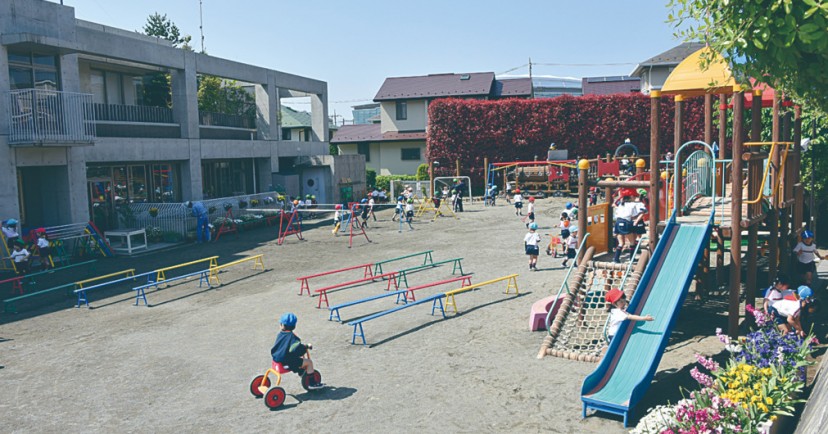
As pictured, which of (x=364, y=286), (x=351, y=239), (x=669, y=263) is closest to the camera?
(x=669, y=263)

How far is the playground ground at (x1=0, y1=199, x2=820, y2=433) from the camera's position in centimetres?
950

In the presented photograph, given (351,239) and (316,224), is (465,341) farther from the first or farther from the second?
(316,224)

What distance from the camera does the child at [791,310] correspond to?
1120 cm

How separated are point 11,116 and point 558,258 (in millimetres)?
17332

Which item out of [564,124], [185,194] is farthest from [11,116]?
[564,124]

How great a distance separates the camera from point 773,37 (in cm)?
835

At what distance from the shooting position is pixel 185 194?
29.3 metres

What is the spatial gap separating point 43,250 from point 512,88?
3893cm

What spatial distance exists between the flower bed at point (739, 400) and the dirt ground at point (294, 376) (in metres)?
1.44

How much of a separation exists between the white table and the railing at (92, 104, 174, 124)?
4.93 metres

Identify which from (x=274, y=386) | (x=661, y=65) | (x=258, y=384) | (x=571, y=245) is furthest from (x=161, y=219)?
(x=661, y=65)

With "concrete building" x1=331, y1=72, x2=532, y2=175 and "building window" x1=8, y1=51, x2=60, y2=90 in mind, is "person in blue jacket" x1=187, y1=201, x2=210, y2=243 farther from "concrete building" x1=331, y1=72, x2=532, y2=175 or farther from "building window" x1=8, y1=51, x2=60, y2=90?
"concrete building" x1=331, y1=72, x2=532, y2=175

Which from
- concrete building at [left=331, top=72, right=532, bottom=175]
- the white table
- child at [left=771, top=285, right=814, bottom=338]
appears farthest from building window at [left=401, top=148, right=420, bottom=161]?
child at [left=771, top=285, right=814, bottom=338]

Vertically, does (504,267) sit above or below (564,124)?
below
